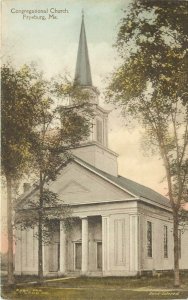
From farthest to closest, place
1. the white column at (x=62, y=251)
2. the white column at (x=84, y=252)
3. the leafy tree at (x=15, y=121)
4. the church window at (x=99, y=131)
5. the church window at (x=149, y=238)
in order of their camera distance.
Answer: the church window at (x=149, y=238) → the white column at (x=62, y=251) → the church window at (x=99, y=131) → the white column at (x=84, y=252) → the leafy tree at (x=15, y=121)

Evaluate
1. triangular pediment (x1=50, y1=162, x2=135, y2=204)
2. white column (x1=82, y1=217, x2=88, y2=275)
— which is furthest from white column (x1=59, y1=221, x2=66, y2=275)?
triangular pediment (x1=50, y1=162, x2=135, y2=204)

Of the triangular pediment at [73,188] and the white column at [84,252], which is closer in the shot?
the white column at [84,252]

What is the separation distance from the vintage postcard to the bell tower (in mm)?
18

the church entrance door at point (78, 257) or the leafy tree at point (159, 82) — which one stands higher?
the leafy tree at point (159, 82)

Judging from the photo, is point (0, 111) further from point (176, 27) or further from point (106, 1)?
point (176, 27)

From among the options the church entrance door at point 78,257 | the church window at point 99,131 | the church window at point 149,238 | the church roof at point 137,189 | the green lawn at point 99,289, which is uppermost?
the church window at point 99,131

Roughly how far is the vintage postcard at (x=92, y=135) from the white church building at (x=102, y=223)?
0.08 feet

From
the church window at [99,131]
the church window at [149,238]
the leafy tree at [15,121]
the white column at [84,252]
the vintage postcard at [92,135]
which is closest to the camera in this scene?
the vintage postcard at [92,135]

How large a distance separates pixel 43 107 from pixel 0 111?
0.74 meters

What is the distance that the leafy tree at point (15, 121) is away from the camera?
10.6 metres

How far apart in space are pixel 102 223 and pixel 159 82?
2771 mm

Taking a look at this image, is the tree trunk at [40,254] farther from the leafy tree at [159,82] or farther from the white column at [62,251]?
the leafy tree at [159,82]

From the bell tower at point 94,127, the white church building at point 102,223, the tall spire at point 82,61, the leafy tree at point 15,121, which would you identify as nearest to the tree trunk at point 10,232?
the leafy tree at point 15,121

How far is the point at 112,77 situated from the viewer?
10750 mm
